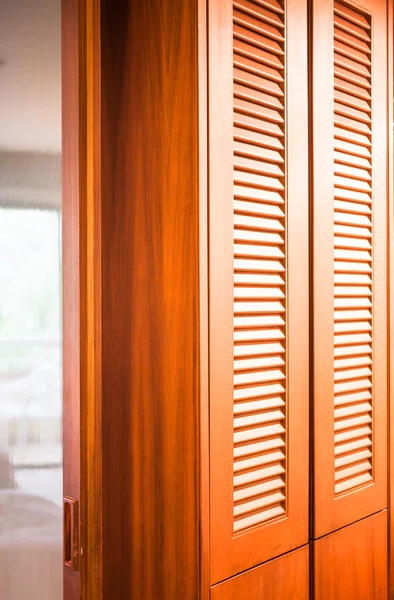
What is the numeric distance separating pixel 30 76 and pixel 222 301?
0.59 metres

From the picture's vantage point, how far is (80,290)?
4.03ft

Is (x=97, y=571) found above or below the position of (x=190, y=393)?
below

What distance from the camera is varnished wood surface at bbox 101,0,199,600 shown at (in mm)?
1231

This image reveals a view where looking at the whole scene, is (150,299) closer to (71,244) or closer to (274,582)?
(71,244)

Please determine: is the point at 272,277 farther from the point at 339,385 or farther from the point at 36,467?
the point at 36,467

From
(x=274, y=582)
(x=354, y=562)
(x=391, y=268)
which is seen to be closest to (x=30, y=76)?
(x=391, y=268)

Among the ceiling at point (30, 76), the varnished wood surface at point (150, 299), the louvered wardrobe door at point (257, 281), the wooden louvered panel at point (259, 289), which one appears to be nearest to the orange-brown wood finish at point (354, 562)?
the louvered wardrobe door at point (257, 281)

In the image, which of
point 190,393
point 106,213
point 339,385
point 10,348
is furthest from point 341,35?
point 10,348

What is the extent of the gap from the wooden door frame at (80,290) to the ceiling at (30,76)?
48 millimetres

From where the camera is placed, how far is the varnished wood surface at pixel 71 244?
1229 millimetres

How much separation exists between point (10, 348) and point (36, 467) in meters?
0.24

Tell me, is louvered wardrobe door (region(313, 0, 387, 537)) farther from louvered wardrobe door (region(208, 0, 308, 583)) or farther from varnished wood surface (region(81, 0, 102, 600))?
varnished wood surface (region(81, 0, 102, 600))

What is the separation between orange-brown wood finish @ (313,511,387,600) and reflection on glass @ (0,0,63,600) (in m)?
0.59

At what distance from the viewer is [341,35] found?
1.58 m
